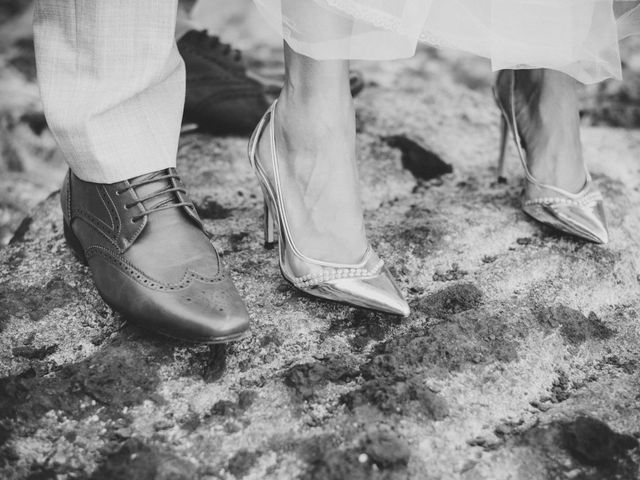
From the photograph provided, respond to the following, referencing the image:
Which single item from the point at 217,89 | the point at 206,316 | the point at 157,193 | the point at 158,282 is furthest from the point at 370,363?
the point at 217,89

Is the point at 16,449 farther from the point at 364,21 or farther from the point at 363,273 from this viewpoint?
the point at 364,21

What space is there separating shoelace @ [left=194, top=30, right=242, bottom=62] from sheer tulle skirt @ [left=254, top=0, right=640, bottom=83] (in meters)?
0.79

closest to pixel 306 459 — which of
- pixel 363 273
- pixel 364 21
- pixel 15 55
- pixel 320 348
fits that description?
pixel 320 348

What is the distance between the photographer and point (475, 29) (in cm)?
120

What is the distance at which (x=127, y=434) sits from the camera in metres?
0.92

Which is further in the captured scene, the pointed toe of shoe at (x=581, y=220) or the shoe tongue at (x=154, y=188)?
the pointed toe of shoe at (x=581, y=220)

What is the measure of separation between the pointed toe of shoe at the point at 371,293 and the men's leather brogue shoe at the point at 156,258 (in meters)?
0.20

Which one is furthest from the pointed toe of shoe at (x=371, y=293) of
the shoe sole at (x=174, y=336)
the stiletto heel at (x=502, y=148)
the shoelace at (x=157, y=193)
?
the stiletto heel at (x=502, y=148)

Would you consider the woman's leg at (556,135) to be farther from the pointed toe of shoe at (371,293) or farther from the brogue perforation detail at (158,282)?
the brogue perforation detail at (158,282)

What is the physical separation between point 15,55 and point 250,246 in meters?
1.95

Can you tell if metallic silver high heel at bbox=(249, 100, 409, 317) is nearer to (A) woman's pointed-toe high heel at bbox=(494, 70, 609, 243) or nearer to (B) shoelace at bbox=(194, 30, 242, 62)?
(A) woman's pointed-toe high heel at bbox=(494, 70, 609, 243)

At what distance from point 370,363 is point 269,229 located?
0.44 m

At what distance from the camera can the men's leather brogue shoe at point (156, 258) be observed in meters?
1.01

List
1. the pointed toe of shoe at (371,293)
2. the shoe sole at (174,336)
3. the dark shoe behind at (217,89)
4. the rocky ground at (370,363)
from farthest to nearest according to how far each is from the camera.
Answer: the dark shoe behind at (217,89)
the pointed toe of shoe at (371,293)
the shoe sole at (174,336)
the rocky ground at (370,363)
